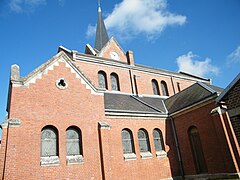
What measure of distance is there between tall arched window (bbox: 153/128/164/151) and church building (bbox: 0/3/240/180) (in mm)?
78

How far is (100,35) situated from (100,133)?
62.2 feet

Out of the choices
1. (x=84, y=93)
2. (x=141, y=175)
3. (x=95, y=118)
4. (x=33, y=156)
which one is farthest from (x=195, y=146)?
(x=33, y=156)

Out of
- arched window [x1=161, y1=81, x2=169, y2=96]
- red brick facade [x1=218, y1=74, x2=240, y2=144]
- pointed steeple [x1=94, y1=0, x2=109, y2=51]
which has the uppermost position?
pointed steeple [x1=94, y1=0, x2=109, y2=51]

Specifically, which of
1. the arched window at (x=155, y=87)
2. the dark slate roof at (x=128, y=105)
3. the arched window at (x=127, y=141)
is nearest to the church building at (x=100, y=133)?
the arched window at (x=127, y=141)

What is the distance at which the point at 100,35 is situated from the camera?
29.0m

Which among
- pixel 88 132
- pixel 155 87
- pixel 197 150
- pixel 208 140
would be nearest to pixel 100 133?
pixel 88 132

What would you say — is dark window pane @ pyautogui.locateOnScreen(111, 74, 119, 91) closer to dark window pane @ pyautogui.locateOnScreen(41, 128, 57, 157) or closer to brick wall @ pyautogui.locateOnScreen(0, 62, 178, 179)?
brick wall @ pyautogui.locateOnScreen(0, 62, 178, 179)

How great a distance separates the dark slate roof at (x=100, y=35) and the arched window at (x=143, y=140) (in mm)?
14298

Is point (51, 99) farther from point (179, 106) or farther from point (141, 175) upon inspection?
point (179, 106)

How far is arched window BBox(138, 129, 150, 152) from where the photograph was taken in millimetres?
15655

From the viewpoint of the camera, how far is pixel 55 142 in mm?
12188

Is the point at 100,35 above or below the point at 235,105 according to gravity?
above

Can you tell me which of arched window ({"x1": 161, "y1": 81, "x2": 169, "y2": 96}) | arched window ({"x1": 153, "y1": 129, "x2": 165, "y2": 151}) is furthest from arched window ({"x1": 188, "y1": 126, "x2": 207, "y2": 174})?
arched window ({"x1": 161, "y1": 81, "x2": 169, "y2": 96})

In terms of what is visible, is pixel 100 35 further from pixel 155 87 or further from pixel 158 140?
pixel 158 140
